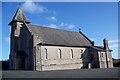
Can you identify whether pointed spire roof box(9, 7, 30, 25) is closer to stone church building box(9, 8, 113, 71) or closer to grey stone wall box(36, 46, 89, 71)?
stone church building box(9, 8, 113, 71)

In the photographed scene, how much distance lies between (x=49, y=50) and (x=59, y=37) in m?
7.11

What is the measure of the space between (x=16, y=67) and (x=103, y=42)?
23927 mm

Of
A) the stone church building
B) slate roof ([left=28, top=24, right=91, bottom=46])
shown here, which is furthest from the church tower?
slate roof ([left=28, top=24, right=91, bottom=46])

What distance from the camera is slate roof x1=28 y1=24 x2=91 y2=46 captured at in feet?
141

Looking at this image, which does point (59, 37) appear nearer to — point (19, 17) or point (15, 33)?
point (15, 33)

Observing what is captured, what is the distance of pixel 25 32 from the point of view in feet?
143

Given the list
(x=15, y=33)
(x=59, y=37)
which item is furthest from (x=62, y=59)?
(x=15, y=33)

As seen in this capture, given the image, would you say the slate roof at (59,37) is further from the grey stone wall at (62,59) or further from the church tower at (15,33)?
the church tower at (15,33)

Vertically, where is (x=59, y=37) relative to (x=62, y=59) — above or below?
above

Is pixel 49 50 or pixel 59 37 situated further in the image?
pixel 59 37

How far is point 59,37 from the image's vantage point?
1868 inches

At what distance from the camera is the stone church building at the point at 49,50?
131 ft

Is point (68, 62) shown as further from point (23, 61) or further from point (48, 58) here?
point (23, 61)

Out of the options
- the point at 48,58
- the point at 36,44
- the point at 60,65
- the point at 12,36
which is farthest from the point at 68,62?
the point at 12,36
